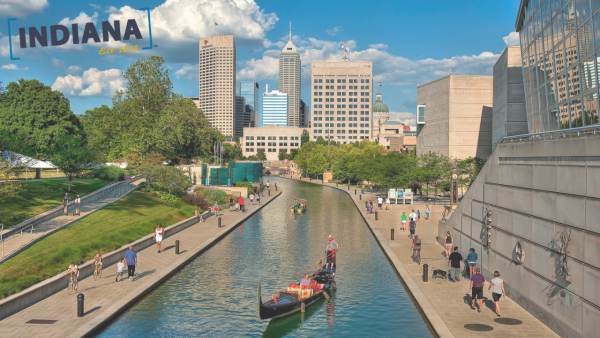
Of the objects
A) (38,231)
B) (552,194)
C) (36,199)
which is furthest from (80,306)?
(36,199)

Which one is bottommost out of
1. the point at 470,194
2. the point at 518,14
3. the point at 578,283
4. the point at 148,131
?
the point at 578,283

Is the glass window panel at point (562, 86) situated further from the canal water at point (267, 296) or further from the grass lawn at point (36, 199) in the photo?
the grass lawn at point (36, 199)

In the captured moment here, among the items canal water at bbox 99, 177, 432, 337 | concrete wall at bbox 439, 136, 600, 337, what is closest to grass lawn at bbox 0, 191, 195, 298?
canal water at bbox 99, 177, 432, 337

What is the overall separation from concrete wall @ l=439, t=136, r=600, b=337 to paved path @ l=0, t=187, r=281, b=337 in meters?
15.5

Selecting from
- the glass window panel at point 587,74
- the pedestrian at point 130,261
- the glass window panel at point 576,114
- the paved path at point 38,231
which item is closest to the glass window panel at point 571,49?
the glass window panel at point 587,74

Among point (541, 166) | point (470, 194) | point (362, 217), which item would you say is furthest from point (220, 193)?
point (541, 166)

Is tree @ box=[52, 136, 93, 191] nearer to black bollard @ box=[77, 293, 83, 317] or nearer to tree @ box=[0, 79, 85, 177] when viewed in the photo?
tree @ box=[0, 79, 85, 177]

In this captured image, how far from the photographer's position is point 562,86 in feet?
75.8

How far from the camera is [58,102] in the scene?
6138cm

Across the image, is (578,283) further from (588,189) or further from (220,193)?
(220,193)

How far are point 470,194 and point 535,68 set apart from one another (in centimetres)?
893

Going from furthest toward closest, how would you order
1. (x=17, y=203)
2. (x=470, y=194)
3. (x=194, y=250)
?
(x=17, y=203) → (x=194, y=250) → (x=470, y=194)

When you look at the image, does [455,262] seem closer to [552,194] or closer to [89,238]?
[552,194]

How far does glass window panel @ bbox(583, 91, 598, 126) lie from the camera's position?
19875 millimetres
